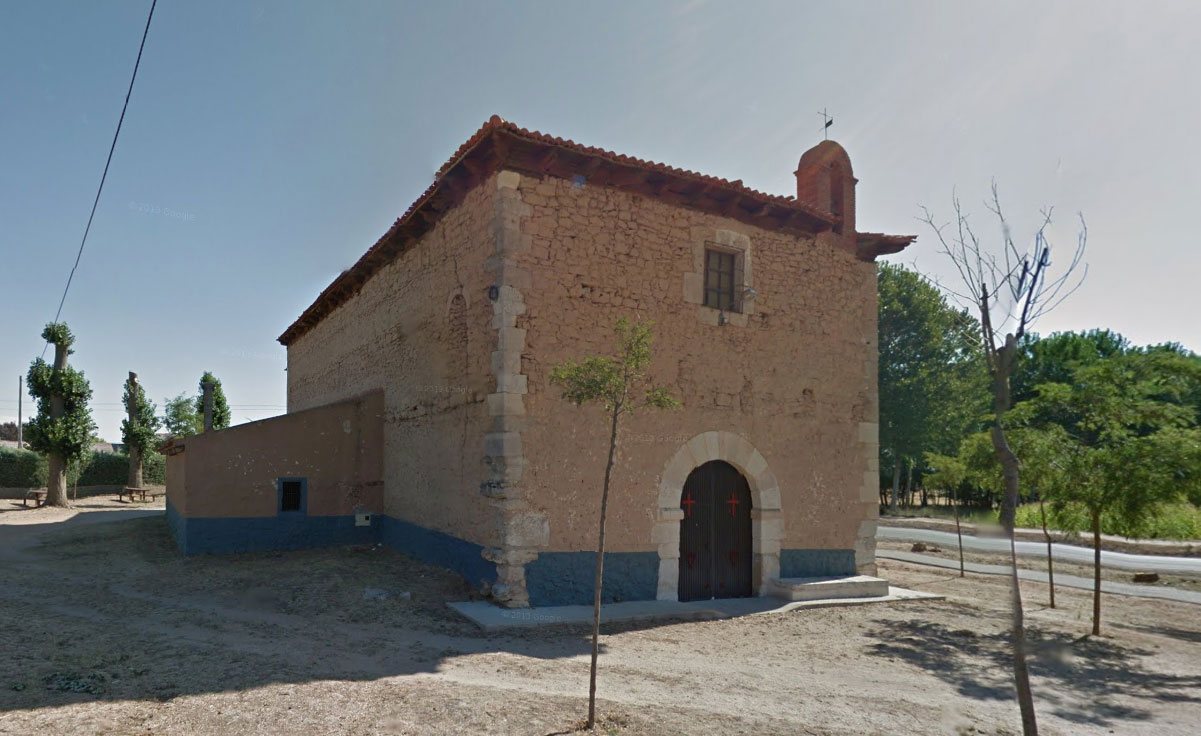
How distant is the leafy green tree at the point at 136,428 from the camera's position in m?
26.4

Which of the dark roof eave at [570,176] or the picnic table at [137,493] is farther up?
the dark roof eave at [570,176]

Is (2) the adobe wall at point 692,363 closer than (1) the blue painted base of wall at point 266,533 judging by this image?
Yes

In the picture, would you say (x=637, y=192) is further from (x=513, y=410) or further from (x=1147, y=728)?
(x=1147, y=728)

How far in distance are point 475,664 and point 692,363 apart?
5.13 metres

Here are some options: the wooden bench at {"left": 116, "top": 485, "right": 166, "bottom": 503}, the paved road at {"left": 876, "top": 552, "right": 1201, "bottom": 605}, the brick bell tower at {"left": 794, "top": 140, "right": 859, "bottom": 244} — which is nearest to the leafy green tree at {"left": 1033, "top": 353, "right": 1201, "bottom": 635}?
the brick bell tower at {"left": 794, "top": 140, "right": 859, "bottom": 244}

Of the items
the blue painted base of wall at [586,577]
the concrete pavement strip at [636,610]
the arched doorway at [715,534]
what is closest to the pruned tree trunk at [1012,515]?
the concrete pavement strip at [636,610]

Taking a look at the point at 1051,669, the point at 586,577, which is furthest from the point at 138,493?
the point at 1051,669

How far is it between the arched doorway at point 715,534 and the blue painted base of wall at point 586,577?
75cm

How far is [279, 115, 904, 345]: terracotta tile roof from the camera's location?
8.63 metres

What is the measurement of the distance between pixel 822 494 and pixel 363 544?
26.1ft

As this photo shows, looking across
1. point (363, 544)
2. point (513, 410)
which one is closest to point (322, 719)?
point (513, 410)

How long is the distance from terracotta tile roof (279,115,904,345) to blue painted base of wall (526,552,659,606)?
4886 mm

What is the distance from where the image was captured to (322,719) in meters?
4.69

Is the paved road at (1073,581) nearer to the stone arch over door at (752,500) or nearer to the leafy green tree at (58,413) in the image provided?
the stone arch over door at (752,500)
